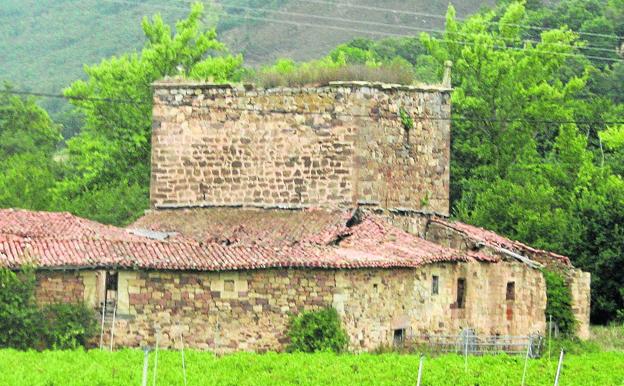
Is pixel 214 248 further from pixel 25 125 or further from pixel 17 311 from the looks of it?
pixel 25 125

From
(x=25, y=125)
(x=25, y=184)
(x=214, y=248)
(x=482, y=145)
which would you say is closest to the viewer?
(x=214, y=248)

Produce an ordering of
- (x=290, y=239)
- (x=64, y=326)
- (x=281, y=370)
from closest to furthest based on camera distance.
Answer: (x=281, y=370) → (x=64, y=326) → (x=290, y=239)

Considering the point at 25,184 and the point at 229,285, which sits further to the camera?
the point at 25,184

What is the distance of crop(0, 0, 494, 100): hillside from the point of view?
129 meters

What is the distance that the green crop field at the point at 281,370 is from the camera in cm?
3062

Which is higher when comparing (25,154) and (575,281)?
(25,154)

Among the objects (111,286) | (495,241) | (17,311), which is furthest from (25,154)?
(17,311)

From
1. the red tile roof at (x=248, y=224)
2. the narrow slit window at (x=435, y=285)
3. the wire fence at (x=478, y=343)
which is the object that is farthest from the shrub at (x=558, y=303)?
the red tile roof at (x=248, y=224)

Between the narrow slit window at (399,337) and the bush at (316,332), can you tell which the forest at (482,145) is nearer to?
the narrow slit window at (399,337)

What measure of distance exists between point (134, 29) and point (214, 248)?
97480mm

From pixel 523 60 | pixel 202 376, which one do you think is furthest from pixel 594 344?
pixel 523 60

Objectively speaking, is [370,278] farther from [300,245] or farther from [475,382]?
[475,382]

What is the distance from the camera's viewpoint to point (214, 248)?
37.9m

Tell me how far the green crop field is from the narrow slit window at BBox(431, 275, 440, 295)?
3.38 meters
